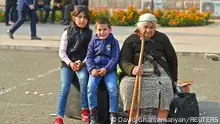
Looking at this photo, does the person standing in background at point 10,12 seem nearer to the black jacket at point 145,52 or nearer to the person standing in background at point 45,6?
the person standing in background at point 45,6

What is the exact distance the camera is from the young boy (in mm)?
5598

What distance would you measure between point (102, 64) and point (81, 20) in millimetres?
613

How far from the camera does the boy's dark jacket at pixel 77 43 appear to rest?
604cm

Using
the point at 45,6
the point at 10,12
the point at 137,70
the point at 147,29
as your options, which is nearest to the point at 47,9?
the point at 45,6

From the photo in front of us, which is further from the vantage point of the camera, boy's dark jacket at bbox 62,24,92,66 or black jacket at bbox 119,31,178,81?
boy's dark jacket at bbox 62,24,92,66

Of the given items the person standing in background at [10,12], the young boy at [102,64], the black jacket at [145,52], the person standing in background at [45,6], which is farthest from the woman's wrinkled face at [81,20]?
the person standing in background at [45,6]

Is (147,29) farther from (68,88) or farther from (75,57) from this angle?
(68,88)

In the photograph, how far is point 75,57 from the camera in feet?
19.9

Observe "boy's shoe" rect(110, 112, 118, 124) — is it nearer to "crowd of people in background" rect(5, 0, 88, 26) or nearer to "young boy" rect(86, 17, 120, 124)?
"young boy" rect(86, 17, 120, 124)

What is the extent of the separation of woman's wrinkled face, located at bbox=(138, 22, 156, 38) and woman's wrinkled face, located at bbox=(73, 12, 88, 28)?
2.49ft

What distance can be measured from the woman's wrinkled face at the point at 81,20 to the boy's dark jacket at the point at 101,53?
300mm

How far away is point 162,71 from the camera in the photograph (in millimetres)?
5566

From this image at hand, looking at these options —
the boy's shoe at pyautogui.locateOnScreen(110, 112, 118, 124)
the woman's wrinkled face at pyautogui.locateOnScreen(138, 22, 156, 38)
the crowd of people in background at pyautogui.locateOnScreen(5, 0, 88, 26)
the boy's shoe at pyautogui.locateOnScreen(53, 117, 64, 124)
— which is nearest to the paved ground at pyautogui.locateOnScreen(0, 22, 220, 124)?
the boy's shoe at pyautogui.locateOnScreen(53, 117, 64, 124)

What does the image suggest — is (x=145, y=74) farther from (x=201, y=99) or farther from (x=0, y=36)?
(x=0, y=36)
